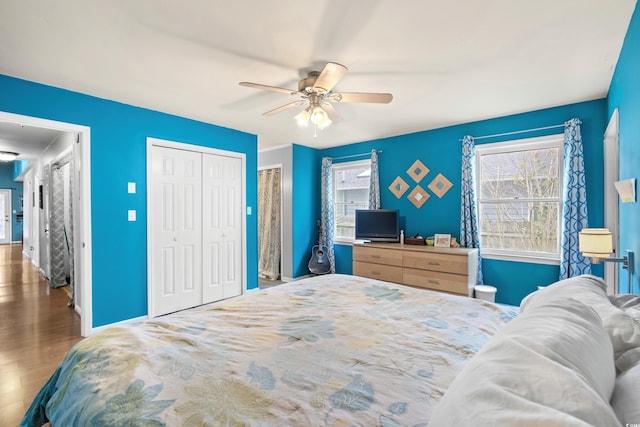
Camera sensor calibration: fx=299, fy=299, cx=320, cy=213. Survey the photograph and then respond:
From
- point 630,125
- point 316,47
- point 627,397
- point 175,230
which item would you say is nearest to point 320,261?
point 175,230

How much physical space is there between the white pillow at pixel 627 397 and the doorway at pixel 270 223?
5.32 m

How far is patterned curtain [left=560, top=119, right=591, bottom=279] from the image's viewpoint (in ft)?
10.8

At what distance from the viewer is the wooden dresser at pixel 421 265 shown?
12.1 ft

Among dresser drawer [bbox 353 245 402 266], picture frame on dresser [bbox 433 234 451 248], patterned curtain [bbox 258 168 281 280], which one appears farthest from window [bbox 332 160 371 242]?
picture frame on dresser [bbox 433 234 451 248]

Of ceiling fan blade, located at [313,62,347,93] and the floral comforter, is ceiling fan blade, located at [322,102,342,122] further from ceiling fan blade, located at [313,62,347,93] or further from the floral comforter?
the floral comforter

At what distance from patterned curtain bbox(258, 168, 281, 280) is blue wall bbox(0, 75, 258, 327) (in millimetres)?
2357

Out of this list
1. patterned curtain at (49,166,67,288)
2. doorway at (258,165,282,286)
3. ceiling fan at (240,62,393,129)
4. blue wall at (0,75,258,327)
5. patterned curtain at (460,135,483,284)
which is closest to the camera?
ceiling fan at (240,62,393,129)

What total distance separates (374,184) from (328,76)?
308 centimetres

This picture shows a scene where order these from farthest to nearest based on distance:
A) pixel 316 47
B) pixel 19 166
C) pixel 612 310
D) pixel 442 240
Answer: pixel 19 166, pixel 442 240, pixel 316 47, pixel 612 310

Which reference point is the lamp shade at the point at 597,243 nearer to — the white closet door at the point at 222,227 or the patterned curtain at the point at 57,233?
the white closet door at the point at 222,227

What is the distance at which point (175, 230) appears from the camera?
3.87 meters

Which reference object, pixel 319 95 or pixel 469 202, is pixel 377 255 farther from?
pixel 319 95

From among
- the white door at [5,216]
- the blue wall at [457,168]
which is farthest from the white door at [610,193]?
the white door at [5,216]

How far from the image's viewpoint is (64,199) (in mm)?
5129
